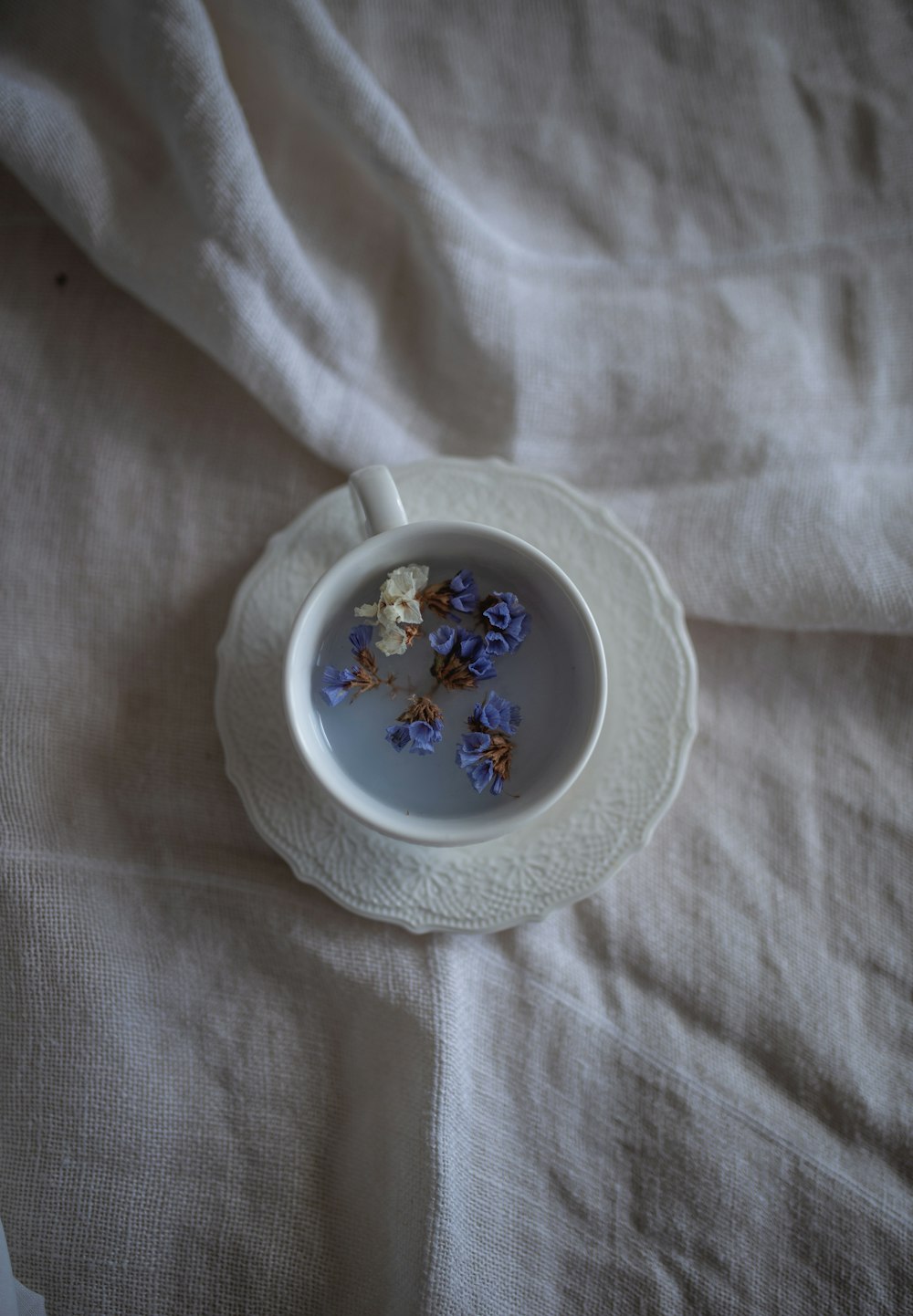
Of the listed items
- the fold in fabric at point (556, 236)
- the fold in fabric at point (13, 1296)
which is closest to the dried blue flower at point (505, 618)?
the fold in fabric at point (556, 236)

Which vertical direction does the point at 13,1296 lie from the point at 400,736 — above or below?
below

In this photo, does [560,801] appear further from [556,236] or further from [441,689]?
[556,236]

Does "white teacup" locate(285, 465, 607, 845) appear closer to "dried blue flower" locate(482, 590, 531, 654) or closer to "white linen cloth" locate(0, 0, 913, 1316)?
"dried blue flower" locate(482, 590, 531, 654)

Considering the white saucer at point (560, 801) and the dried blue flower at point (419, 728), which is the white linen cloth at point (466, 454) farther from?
the dried blue flower at point (419, 728)

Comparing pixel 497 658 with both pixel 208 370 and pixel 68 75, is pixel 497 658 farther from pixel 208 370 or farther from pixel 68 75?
pixel 68 75

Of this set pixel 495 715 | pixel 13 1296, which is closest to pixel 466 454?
pixel 495 715
